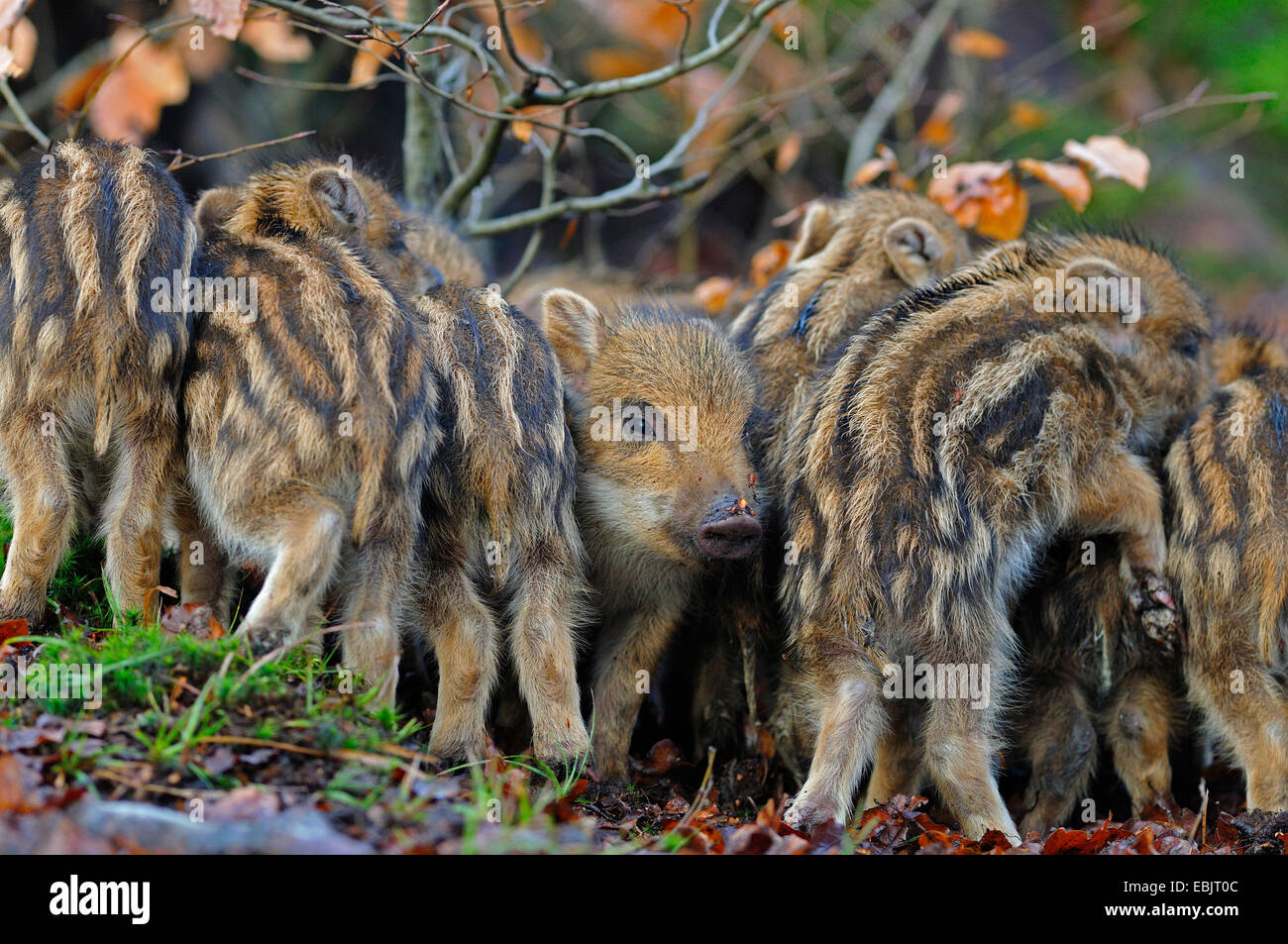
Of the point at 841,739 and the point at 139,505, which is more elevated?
the point at 139,505

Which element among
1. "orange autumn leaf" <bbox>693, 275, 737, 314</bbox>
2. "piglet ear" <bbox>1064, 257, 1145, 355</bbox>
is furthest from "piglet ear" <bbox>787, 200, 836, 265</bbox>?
"piglet ear" <bbox>1064, 257, 1145, 355</bbox>

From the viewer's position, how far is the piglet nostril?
A: 506 centimetres

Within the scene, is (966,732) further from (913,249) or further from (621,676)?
(913,249)

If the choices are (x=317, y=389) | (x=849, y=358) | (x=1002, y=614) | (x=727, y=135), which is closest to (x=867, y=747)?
(x=1002, y=614)

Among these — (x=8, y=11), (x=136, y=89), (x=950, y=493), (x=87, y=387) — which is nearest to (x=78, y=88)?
(x=136, y=89)

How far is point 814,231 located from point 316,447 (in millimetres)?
3976

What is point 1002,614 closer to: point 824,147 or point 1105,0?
point 824,147

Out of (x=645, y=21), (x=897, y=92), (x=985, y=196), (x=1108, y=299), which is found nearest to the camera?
(x=1108, y=299)

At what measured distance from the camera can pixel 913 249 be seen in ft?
23.2

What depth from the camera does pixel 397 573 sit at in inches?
182

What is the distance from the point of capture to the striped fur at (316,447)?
14.5ft

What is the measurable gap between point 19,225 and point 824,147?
8.67m

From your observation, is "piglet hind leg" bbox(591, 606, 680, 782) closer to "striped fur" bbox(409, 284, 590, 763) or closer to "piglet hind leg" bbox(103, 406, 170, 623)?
"striped fur" bbox(409, 284, 590, 763)

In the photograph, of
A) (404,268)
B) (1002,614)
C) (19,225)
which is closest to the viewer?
(19,225)
